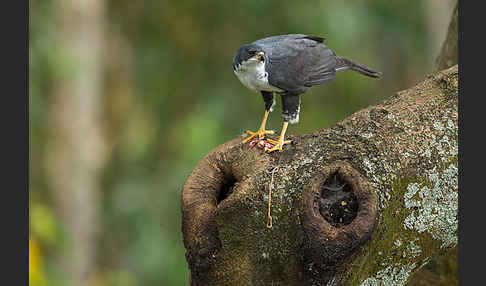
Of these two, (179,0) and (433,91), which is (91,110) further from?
(433,91)

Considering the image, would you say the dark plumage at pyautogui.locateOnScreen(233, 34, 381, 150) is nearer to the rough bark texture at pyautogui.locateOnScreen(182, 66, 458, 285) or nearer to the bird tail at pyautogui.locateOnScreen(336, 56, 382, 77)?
the bird tail at pyautogui.locateOnScreen(336, 56, 382, 77)

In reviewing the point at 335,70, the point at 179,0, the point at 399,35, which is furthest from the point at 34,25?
the point at 399,35

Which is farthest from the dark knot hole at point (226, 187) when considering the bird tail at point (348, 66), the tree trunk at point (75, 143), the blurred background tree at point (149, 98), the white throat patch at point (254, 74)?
the tree trunk at point (75, 143)

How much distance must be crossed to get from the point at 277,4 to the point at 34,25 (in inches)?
148

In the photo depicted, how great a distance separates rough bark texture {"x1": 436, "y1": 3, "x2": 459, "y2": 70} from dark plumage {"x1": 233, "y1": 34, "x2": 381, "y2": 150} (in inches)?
29.6

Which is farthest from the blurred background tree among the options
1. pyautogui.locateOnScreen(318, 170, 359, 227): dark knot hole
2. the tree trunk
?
pyautogui.locateOnScreen(318, 170, 359, 227): dark knot hole

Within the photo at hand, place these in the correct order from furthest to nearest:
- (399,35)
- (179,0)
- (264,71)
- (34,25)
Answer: (399,35) → (179,0) → (34,25) → (264,71)

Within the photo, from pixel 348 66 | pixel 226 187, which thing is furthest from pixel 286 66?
pixel 226 187

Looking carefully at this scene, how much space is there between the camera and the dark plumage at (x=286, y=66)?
3117 mm

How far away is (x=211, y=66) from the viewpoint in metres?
10.7

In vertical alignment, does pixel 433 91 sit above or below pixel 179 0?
above

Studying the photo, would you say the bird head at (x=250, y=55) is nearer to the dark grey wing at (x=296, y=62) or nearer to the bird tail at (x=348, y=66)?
the dark grey wing at (x=296, y=62)

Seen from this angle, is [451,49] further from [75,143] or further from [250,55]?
[75,143]

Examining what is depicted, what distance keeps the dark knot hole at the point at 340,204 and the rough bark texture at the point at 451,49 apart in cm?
160
